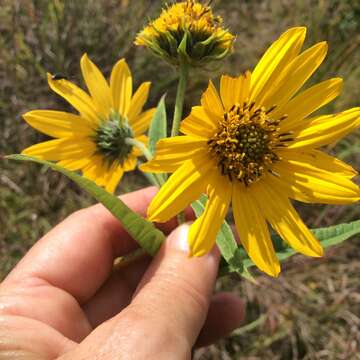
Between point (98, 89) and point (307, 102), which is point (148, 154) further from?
point (307, 102)

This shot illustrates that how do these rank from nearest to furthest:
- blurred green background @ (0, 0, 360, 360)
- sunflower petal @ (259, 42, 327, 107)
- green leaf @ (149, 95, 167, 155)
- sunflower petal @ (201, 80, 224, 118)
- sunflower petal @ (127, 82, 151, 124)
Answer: sunflower petal @ (201, 80, 224, 118), sunflower petal @ (259, 42, 327, 107), green leaf @ (149, 95, 167, 155), sunflower petal @ (127, 82, 151, 124), blurred green background @ (0, 0, 360, 360)

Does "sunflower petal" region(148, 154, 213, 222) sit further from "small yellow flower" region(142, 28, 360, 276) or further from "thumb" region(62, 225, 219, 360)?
"thumb" region(62, 225, 219, 360)

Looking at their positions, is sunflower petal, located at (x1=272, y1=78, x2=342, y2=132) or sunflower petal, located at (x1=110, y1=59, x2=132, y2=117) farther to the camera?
sunflower petal, located at (x1=110, y1=59, x2=132, y2=117)

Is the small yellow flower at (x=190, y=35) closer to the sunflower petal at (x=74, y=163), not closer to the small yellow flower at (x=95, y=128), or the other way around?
the small yellow flower at (x=95, y=128)

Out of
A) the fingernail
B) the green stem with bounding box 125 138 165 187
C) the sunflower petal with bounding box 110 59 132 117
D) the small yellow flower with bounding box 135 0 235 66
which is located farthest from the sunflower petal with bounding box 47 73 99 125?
the fingernail

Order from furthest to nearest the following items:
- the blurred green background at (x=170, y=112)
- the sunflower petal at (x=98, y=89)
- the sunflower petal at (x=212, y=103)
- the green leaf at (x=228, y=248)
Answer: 1. the blurred green background at (x=170, y=112)
2. the sunflower petal at (x=98, y=89)
3. the green leaf at (x=228, y=248)
4. the sunflower petal at (x=212, y=103)

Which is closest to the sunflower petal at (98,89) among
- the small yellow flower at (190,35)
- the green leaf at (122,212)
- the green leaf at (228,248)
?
the small yellow flower at (190,35)

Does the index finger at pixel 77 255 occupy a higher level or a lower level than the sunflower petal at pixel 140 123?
lower

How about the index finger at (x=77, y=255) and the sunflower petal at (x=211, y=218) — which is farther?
the index finger at (x=77, y=255)
